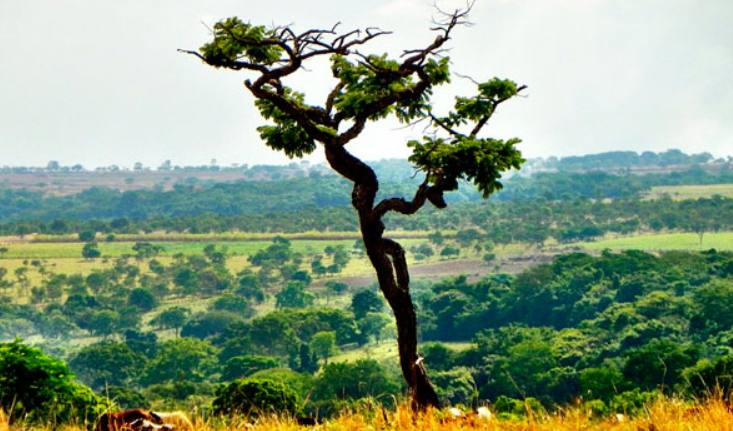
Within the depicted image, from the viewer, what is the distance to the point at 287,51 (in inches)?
321

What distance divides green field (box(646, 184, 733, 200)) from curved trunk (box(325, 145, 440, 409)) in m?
137

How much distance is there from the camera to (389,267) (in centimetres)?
828

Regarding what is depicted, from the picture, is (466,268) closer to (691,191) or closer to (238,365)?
(238,365)

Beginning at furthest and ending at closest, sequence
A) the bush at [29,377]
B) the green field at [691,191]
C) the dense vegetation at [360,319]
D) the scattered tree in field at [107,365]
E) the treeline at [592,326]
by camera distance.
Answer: the green field at [691,191], the scattered tree in field at [107,365], the treeline at [592,326], the dense vegetation at [360,319], the bush at [29,377]

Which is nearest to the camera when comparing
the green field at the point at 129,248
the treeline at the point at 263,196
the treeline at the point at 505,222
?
the treeline at the point at 505,222

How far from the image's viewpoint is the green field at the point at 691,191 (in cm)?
14338

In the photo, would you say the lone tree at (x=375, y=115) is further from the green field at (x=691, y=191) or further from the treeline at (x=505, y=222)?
the green field at (x=691, y=191)

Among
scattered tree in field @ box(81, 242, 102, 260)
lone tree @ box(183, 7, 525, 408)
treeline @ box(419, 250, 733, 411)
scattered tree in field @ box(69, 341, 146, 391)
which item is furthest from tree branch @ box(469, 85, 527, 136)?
scattered tree in field @ box(81, 242, 102, 260)

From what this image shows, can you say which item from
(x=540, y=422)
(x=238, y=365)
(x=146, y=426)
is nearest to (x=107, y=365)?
(x=238, y=365)

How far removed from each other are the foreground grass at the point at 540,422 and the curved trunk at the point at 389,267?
97cm

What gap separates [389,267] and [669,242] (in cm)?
9858

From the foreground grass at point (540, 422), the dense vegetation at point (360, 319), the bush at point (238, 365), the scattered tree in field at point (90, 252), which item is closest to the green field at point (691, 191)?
the dense vegetation at point (360, 319)

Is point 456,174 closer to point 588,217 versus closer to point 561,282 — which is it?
point 561,282

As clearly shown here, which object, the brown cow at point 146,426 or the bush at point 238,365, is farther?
the bush at point 238,365
